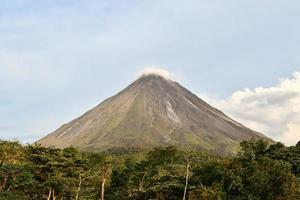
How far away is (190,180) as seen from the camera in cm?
6169

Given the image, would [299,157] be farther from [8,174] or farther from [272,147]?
[8,174]

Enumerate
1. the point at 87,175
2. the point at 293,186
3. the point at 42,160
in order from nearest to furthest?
the point at 293,186
the point at 42,160
the point at 87,175

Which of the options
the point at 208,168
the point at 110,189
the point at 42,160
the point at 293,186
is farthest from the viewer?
the point at 110,189

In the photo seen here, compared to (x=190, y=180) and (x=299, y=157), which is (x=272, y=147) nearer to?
(x=299, y=157)

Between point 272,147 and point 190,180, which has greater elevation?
point 272,147

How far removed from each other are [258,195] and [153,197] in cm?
1476

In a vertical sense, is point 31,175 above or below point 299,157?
below

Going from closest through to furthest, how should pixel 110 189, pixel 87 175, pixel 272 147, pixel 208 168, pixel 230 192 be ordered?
pixel 230 192 → pixel 87 175 → pixel 272 147 → pixel 208 168 → pixel 110 189

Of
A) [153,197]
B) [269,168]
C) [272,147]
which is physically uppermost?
[272,147]

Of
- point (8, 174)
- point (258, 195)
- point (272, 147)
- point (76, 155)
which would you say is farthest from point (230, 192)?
point (8, 174)

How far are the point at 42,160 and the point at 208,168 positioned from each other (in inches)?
965

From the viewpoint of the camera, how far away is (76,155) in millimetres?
56344

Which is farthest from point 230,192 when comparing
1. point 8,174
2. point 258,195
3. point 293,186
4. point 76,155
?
point 8,174

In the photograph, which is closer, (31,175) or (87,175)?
(31,175)
